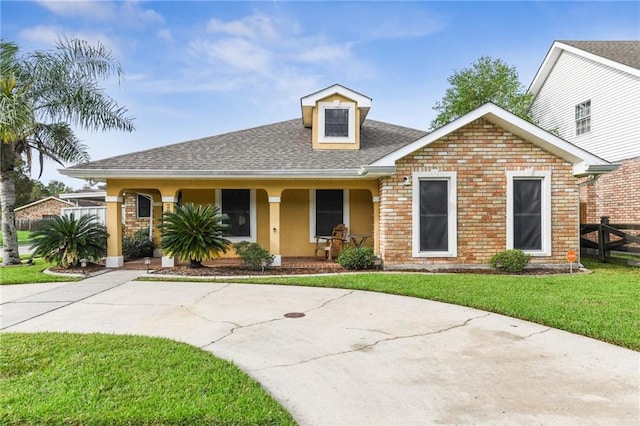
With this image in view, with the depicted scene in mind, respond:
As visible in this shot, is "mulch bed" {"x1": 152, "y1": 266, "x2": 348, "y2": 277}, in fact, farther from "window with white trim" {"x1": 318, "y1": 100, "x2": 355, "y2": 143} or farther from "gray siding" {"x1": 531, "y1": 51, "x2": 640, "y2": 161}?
"gray siding" {"x1": 531, "y1": 51, "x2": 640, "y2": 161}

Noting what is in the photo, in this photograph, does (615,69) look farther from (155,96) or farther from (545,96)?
(155,96)

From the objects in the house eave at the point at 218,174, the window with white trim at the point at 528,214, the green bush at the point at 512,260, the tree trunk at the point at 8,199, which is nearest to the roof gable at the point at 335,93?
the house eave at the point at 218,174

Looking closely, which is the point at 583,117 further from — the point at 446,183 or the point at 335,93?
the point at 335,93

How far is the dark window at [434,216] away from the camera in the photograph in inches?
375

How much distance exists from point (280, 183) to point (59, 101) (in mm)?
7495

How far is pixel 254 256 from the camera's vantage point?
9.55m

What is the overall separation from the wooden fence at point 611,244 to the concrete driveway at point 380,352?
7970 millimetres

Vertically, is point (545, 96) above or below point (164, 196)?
above

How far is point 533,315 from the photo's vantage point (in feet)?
17.3

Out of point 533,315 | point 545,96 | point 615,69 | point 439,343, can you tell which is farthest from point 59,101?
point 545,96

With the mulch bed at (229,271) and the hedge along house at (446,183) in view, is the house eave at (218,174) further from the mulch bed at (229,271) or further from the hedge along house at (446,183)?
the mulch bed at (229,271)

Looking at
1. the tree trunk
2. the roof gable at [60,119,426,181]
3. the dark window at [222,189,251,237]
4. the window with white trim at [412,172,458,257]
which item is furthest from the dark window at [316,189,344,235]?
the tree trunk

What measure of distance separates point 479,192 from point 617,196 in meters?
8.53

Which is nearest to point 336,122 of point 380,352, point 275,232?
point 275,232
